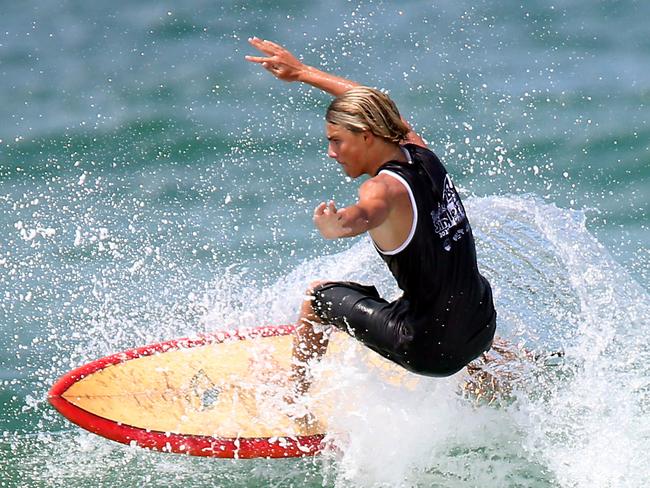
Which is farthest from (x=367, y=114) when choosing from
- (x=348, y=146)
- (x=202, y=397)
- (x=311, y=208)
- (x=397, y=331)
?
(x=311, y=208)

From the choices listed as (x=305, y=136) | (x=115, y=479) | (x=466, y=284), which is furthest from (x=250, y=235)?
(x=466, y=284)

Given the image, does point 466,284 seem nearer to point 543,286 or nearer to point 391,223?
point 391,223

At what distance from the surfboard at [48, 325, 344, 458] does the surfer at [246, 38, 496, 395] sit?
59 cm

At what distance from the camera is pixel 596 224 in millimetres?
8836

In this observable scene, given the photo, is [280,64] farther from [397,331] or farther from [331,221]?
[331,221]

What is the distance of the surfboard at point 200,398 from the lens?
560cm

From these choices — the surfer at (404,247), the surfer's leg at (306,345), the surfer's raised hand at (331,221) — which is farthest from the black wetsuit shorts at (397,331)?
the surfer's raised hand at (331,221)

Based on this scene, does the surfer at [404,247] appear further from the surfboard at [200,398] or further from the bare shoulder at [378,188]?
the surfboard at [200,398]

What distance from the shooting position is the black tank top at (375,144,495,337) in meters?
4.76

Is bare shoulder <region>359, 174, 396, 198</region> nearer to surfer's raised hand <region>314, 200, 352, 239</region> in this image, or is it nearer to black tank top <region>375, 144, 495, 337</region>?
black tank top <region>375, 144, 495, 337</region>

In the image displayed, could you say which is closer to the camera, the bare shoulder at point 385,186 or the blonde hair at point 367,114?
the bare shoulder at point 385,186

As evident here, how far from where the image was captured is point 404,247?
4773 mm

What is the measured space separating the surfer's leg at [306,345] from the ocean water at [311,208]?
17cm

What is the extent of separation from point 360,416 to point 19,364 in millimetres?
2562
